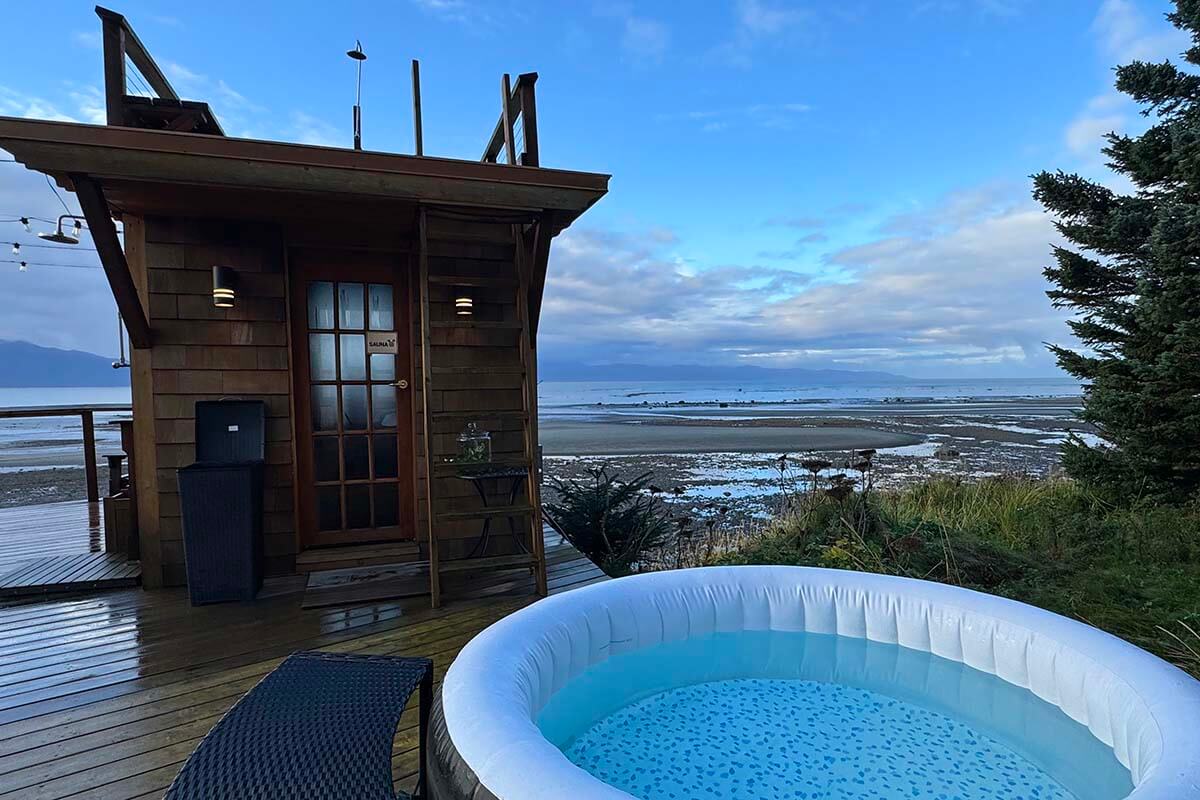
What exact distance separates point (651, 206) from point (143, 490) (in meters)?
10.5

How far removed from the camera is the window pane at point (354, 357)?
13.0 ft

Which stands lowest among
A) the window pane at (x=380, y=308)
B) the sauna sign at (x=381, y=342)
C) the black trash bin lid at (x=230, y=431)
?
the black trash bin lid at (x=230, y=431)

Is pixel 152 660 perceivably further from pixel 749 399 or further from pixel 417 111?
pixel 749 399

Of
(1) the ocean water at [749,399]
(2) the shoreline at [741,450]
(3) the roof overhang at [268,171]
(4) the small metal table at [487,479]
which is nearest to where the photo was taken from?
(3) the roof overhang at [268,171]

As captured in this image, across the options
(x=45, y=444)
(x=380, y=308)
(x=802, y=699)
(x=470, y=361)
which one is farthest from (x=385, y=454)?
(x=45, y=444)

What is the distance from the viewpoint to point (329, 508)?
3918mm

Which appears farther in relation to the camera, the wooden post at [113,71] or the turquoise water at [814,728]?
the wooden post at [113,71]

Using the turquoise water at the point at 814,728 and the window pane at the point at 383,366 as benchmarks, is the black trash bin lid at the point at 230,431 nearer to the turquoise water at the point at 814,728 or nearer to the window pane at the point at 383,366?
the window pane at the point at 383,366

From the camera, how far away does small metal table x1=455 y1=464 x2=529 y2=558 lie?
11.6ft

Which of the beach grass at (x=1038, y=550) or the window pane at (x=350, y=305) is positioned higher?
the window pane at (x=350, y=305)

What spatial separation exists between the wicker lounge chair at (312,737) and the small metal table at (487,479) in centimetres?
180

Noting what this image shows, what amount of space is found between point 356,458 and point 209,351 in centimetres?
113

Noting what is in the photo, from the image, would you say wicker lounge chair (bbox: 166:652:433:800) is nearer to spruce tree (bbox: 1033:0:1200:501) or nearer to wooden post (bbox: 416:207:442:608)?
wooden post (bbox: 416:207:442:608)

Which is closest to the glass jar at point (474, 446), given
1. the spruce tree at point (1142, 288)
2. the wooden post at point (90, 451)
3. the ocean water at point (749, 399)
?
the wooden post at point (90, 451)
